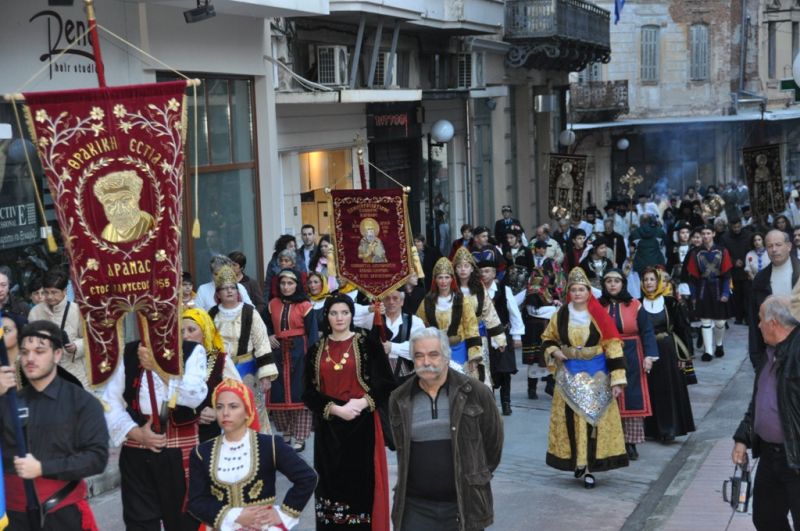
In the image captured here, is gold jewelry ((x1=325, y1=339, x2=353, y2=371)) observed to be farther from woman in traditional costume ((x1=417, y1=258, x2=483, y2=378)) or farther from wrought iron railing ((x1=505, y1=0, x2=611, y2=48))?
wrought iron railing ((x1=505, y1=0, x2=611, y2=48))

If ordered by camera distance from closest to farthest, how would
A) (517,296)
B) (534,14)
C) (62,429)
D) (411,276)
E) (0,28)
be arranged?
1. (62,429)
2. (411,276)
3. (0,28)
4. (517,296)
5. (534,14)

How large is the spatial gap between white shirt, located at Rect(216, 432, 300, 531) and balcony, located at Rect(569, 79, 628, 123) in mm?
34163

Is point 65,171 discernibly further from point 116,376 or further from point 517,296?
point 517,296

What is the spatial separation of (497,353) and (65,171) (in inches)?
273

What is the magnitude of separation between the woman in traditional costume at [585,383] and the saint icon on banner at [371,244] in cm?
148

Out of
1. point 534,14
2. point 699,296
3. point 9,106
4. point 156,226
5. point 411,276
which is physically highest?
point 534,14

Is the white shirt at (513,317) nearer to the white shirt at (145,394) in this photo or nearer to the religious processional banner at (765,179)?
the white shirt at (145,394)

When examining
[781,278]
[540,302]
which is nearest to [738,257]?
[540,302]

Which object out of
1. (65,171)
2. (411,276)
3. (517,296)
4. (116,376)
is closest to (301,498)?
(116,376)

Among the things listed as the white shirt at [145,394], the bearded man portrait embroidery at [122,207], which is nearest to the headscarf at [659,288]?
the white shirt at [145,394]

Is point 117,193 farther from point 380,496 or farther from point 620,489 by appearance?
point 620,489

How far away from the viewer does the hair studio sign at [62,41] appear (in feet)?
42.3

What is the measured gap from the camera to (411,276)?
10508 mm

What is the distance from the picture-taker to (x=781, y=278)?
38.1ft
